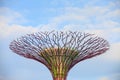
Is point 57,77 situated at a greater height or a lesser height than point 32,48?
lesser

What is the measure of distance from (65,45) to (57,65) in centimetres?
169

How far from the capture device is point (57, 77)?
25.8 m

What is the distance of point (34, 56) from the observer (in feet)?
84.2

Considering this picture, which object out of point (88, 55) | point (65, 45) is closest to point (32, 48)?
point (65, 45)

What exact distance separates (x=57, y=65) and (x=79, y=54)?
1727mm

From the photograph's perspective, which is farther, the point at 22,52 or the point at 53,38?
the point at 22,52

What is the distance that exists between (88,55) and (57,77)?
8.71ft

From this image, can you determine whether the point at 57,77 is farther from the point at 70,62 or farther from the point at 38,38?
the point at 38,38

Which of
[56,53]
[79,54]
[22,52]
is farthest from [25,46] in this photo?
[79,54]

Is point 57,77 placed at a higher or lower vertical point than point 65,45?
lower

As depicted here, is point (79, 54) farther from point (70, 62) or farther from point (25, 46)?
point (25, 46)

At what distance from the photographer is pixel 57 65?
2569 cm

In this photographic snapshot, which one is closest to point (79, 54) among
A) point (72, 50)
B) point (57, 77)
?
point (72, 50)

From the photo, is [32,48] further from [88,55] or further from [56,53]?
[88,55]
